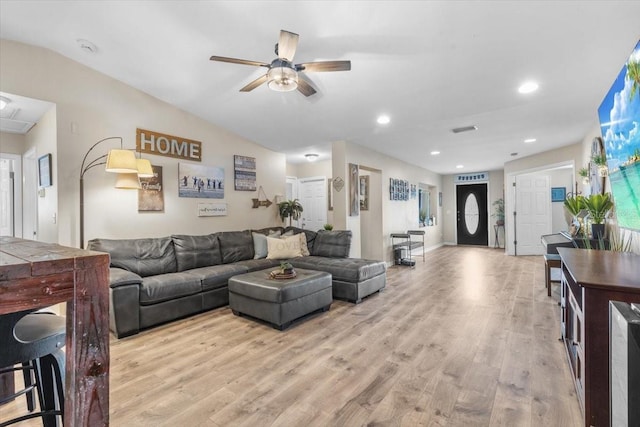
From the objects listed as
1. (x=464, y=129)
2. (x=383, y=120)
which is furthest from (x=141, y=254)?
(x=464, y=129)

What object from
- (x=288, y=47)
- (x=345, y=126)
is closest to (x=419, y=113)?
(x=345, y=126)

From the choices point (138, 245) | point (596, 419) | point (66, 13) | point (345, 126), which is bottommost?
point (596, 419)

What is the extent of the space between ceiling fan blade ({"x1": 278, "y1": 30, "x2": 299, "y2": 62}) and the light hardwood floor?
2.43 metres

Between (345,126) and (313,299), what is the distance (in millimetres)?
2668

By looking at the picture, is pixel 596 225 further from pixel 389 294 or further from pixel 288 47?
pixel 288 47

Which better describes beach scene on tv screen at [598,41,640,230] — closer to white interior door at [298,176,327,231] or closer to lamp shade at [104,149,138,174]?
lamp shade at [104,149,138,174]

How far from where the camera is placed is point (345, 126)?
4531 mm

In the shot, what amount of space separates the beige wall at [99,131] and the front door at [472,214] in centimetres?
808

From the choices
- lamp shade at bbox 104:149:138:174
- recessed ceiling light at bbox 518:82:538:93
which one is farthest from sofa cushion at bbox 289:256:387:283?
recessed ceiling light at bbox 518:82:538:93

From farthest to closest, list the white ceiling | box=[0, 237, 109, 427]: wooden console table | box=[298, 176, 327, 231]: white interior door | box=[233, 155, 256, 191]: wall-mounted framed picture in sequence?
box=[298, 176, 327, 231]: white interior door < box=[233, 155, 256, 191]: wall-mounted framed picture < the white ceiling < box=[0, 237, 109, 427]: wooden console table

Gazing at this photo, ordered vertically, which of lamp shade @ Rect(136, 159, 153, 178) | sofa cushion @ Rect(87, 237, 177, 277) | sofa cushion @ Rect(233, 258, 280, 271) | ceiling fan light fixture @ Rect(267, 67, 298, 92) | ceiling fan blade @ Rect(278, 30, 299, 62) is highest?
ceiling fan blade @ Rect(278, 30, 299, 62)

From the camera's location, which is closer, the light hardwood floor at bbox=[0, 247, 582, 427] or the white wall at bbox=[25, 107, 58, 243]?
the light hardwood floor at bbox=[0, 247, 582, 427]

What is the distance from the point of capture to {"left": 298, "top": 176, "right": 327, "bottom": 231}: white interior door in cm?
718

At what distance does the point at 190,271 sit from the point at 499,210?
8.63 m
